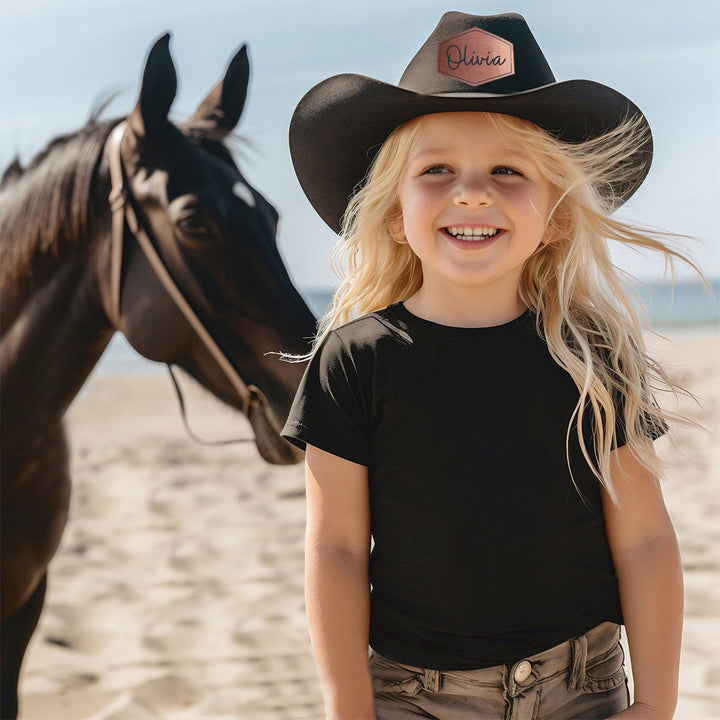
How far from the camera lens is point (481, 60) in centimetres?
125

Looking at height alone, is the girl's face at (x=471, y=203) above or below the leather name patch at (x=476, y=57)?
below

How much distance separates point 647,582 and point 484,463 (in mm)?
289

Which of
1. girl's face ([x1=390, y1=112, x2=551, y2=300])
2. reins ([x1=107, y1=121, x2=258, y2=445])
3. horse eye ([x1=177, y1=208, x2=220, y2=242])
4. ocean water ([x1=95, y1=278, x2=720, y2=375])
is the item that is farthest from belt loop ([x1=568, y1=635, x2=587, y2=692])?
ocean water ([x1=95, y1=278, x2=720, y2=375])

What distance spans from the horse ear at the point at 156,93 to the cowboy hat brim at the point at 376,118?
570 millimetres

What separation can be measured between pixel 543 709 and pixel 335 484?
1.41 feet

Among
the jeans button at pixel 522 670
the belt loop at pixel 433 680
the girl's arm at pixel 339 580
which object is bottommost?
the belt loop at pixel 433 680

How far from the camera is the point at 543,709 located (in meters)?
1.16

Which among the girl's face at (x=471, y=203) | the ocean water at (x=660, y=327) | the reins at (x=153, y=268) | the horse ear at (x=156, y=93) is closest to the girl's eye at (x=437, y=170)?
the girl's face at (x=471, y=203)

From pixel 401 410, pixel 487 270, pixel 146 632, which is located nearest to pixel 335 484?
pixel 401 410

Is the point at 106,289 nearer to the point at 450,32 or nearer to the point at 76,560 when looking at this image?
the point at 450,32

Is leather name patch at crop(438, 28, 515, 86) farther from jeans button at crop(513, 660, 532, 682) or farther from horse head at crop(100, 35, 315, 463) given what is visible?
jeans button at crop(513, 660, 532, 682)

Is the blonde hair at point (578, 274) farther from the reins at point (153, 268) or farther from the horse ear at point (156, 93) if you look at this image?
the horse ear at point (156, 93)

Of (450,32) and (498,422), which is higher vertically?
(450,32)

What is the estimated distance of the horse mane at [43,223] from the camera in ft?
6.09
